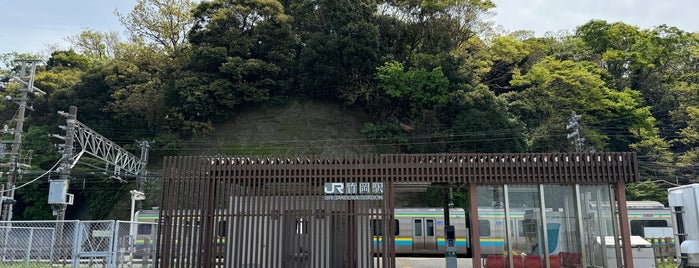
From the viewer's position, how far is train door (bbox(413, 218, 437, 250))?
20.6 meters

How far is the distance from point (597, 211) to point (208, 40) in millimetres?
32815

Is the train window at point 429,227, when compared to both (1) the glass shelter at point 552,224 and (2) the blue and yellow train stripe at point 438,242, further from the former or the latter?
(1) the glass shelter at point 552,224

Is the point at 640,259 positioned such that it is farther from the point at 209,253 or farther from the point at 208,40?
the point at 208,40

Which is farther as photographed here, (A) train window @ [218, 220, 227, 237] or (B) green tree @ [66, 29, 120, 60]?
(B) green tree @ [66, 29, 120, 60]

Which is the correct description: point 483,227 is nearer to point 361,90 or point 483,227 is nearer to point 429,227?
point 429,227

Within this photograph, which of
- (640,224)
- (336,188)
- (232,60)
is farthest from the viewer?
(232,60)

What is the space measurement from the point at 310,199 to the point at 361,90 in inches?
1020

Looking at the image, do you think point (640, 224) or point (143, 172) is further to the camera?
point (143, 172)

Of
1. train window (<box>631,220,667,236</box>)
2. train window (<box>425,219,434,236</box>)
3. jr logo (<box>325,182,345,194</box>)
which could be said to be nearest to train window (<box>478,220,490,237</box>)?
jr logo (<box>325,182,345,194</box>)

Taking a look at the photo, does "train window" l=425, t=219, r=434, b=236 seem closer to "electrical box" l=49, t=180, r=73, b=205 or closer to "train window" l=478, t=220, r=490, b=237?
"train window" l=478, t=220, r=490, b=237

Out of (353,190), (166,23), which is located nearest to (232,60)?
(166,23)

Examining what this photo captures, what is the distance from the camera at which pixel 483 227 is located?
36.8 feet

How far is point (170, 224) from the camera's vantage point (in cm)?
1102

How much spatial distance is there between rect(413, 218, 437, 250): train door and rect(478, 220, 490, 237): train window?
365 inches
